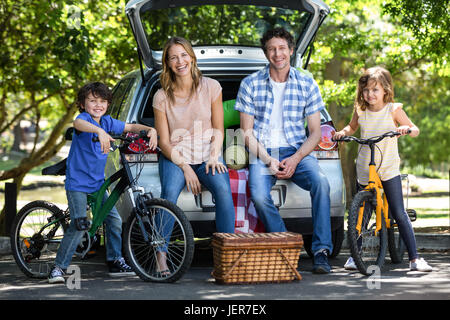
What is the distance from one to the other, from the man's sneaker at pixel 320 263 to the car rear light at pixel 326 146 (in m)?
0.89

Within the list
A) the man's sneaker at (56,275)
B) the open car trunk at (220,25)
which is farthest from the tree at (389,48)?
the man's sneaker at (56,275)

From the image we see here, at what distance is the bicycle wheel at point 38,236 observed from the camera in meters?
7.07

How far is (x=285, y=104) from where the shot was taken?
709 centimetres

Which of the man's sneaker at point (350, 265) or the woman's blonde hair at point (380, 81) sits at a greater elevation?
the woman's blonde hair at point (380, 81)

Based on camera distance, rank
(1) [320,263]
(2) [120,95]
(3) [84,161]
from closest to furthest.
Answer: (3) [84,161] < (1) [320,263] < (2) [120,95]

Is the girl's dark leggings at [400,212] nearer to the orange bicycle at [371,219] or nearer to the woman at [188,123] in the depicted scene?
the orange bicycle at [371,219]

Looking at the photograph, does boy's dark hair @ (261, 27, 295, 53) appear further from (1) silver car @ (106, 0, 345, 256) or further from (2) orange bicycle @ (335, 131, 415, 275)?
(2) orange bicycle @ (335, 131, 415, 275)

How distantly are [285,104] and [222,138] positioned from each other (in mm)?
656

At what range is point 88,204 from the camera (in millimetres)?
6914

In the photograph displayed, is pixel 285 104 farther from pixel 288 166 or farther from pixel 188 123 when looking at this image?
pixel 188 123

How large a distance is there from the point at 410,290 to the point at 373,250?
0.99 metres

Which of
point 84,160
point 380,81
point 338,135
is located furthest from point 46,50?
point 380,81

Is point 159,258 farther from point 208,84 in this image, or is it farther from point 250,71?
point 250,71
